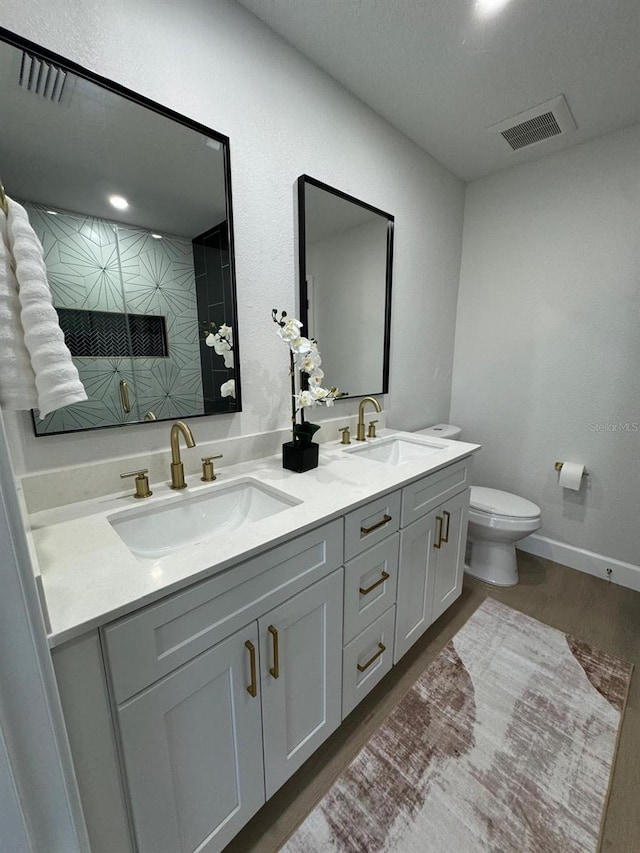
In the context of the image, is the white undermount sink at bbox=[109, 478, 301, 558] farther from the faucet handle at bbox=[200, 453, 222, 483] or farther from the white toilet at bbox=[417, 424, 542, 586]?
the white toilet at bbox=[417, 424, 542, 586]

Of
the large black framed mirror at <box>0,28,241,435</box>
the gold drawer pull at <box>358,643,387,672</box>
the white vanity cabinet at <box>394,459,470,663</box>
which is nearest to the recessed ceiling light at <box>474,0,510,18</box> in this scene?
the large black framed mirror at <box>0,28,241,435</box>

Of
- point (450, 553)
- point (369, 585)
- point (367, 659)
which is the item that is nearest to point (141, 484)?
point (369, 585)

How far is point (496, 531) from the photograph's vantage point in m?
1.90

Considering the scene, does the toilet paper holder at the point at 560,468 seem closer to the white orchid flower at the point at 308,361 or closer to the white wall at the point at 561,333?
the white wall at the point at 561,333

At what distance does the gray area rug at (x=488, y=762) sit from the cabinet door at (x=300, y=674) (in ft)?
0.66

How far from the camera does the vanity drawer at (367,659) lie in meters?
1.14

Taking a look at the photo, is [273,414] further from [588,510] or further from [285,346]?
[588,510]

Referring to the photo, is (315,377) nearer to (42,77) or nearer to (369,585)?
(369,585)

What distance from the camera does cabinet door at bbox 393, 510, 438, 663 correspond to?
4.30 feet

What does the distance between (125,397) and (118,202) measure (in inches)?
22.6

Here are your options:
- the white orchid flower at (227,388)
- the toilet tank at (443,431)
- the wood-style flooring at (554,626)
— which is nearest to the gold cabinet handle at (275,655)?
the wood-style flooring at (554,626)

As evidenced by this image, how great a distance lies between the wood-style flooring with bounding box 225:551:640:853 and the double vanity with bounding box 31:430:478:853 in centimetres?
13

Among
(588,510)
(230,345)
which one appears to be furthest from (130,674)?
(588,510)

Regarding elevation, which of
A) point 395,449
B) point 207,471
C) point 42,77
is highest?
point 42,77
